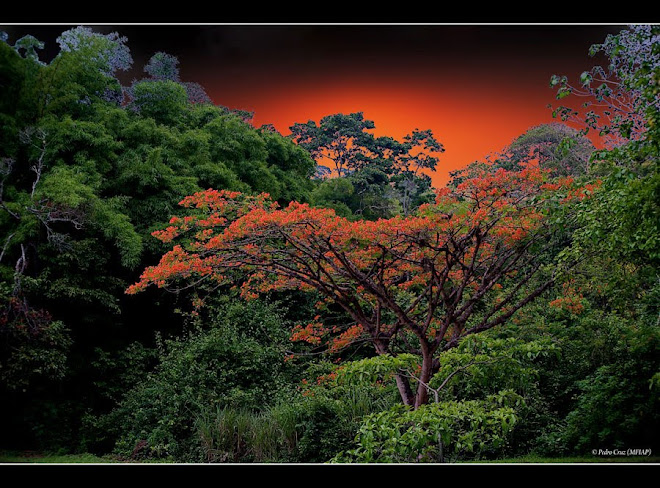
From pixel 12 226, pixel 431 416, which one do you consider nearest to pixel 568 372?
pixel 431 416

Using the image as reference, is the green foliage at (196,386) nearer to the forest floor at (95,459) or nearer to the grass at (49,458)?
the grass at (49,458)

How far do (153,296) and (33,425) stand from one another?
2.28 metres

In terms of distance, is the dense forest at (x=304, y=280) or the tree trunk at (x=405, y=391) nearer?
the dense forest at (x=304, y=280)

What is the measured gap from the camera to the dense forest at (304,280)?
4.17 m

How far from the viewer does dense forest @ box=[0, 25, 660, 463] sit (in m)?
4.17

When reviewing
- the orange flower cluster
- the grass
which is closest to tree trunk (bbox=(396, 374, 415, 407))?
the orange flower cluster

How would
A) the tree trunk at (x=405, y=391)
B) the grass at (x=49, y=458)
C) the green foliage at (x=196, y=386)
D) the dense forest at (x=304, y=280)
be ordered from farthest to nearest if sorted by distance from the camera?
the green foliage at (x=196, y=386)
the grass at (x=49, y=458)
the tree trunk at (x=405, y=391)
the dense forest at (x=304, y=280)

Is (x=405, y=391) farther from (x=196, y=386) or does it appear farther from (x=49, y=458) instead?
(x=49, y=458)

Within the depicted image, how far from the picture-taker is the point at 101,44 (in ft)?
23.5

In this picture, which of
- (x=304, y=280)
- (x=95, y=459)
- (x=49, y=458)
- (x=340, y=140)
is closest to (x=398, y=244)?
(x=304, y=280)

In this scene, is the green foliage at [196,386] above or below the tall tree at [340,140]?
below

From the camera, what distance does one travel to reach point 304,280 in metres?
5.11

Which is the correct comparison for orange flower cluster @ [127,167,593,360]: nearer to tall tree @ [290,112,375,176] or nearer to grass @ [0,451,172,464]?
grass @ [0,451,172,464]

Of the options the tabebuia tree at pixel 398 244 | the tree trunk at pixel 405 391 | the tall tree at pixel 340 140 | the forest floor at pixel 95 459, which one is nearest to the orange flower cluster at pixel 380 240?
the tabebuia tree at pixel 398 244
